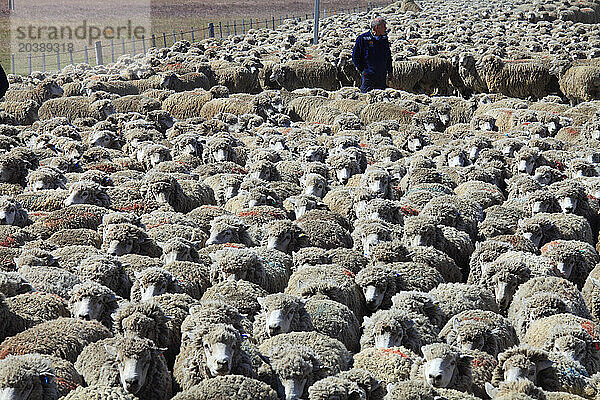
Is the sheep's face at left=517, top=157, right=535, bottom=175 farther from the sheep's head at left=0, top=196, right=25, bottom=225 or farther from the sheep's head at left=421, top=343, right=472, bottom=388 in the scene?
the sheep's head at left=0, top=196, right=25, bottom=225

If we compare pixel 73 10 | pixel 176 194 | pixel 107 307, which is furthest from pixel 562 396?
pixel 73 10

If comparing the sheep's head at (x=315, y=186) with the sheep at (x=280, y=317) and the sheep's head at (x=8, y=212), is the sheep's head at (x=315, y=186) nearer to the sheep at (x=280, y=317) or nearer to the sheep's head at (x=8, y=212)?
the sheep's head at (x=8, y=212)

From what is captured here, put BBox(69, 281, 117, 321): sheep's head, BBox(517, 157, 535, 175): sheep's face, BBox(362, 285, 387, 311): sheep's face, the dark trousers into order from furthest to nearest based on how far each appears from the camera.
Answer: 1. the dark trousers
2. BBox(517, 157, 535, 175): sheep's face
3. BBox(362, 285, 387, 311): sheep's face
4. BBox(69, 281, 117, 321): sheep's head

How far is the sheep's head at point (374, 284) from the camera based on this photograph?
A: 6.70 m

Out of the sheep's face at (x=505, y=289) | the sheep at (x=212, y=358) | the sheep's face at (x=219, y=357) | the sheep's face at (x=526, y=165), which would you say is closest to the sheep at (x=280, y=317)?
the sheep at (x=212, y=358)

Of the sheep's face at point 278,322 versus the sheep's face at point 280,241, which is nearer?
the sheep's face at point 278,322

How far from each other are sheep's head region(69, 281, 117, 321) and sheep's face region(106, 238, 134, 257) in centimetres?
134

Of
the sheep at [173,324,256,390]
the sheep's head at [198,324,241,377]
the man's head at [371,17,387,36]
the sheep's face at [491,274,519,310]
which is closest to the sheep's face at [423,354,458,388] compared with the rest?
the sheep at [173,324,256,390]

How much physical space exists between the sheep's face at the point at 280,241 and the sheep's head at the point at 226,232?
33cm

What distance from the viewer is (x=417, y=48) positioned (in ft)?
76.5

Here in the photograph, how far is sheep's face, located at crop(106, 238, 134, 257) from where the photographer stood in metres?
7.30

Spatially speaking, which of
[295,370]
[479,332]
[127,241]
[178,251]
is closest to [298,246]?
[178,251]

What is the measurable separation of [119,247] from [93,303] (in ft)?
5.17

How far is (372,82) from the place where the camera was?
55.3 feet
